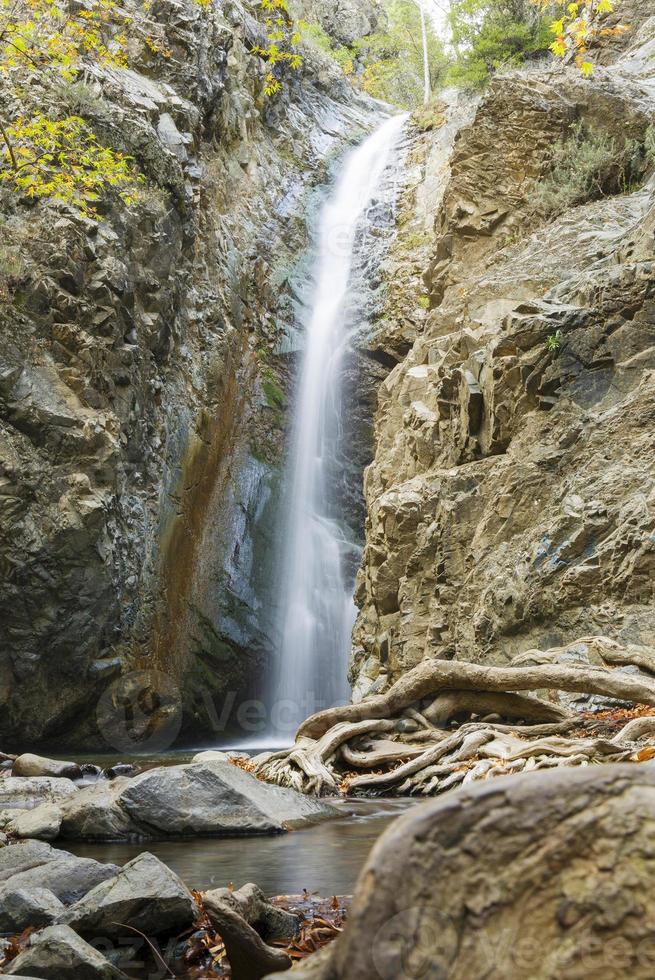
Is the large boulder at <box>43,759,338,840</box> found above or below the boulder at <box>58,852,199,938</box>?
below

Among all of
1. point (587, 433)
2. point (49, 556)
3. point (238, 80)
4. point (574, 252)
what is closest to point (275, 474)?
point (49, 556)

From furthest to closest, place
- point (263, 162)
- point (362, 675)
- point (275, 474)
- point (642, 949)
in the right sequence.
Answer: point (263, 162) < point (275, 474) < point (362, 675) < point (642, 949)

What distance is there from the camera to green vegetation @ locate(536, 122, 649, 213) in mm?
14805

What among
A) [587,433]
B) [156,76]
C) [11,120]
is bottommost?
[587,433]

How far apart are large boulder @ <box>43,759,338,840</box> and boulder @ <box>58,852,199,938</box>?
7.32 feet

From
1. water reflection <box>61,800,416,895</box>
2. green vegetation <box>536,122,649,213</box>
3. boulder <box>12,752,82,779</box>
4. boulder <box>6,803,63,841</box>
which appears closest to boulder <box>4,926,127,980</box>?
water reflection <box>61,800,416,895</box>

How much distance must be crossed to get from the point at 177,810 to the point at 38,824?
110 cm

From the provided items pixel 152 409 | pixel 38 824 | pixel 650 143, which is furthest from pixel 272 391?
pixel 38 824

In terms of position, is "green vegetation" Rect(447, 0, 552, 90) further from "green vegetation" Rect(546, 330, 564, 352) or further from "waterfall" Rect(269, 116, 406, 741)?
"green vegetation" Rect(546, 330, 564, 352)

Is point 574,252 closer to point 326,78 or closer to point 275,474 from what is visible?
point 275,474

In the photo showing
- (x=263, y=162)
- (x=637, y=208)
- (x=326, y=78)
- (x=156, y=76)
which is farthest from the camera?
(x=326, y=78)

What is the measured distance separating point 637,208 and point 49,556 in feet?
41.2

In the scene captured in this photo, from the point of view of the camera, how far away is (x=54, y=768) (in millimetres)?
9852

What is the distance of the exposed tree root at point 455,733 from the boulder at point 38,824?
2567mm
